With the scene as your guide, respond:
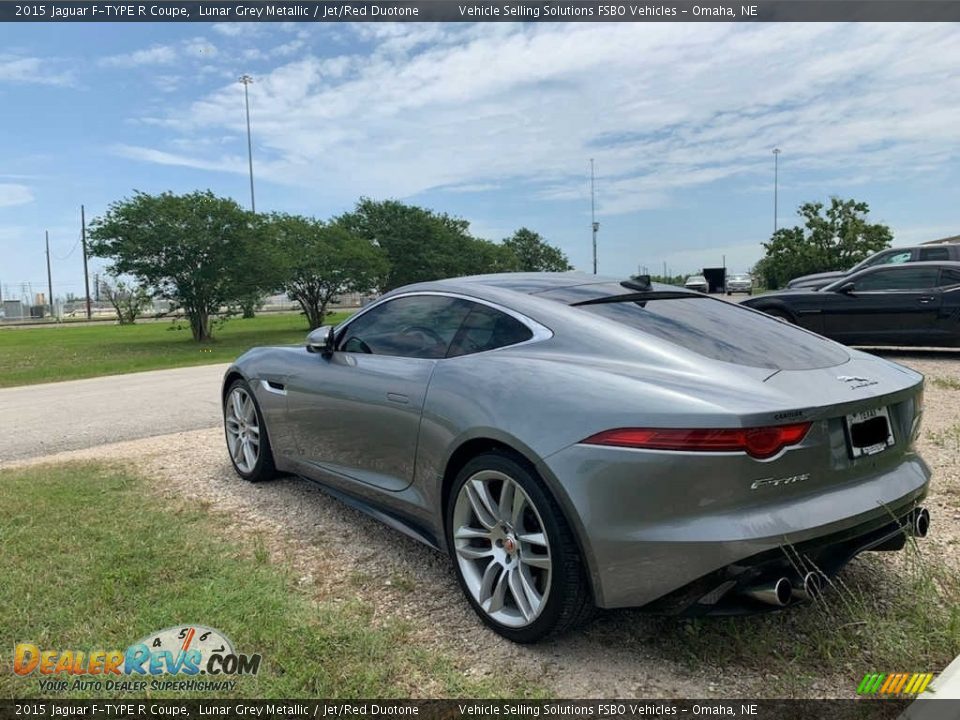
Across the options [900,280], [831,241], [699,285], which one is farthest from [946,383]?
[831,241]

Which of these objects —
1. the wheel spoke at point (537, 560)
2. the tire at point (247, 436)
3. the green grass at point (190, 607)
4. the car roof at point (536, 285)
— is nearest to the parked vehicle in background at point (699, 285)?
the car roof at point (536, 285)

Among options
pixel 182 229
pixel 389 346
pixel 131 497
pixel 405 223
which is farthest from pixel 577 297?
pixel 405 223

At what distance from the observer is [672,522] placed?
231 centimetres

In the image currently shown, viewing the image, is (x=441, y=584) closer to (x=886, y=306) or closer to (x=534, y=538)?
(x=534, y=538)

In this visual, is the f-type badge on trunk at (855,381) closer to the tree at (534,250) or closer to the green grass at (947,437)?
the green grass at (947,437)

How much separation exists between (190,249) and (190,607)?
20.8 meters

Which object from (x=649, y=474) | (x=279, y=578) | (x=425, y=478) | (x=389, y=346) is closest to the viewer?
(x=649, y=474)

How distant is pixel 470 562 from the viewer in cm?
294

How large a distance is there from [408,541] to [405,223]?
43.8 meters

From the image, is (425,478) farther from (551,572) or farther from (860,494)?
(860,494)

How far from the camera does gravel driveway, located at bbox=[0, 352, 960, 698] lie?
8.20 ft

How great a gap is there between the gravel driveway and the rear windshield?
1.07m

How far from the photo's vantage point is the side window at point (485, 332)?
310 cm

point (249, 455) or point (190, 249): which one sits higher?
point (190, 249)
